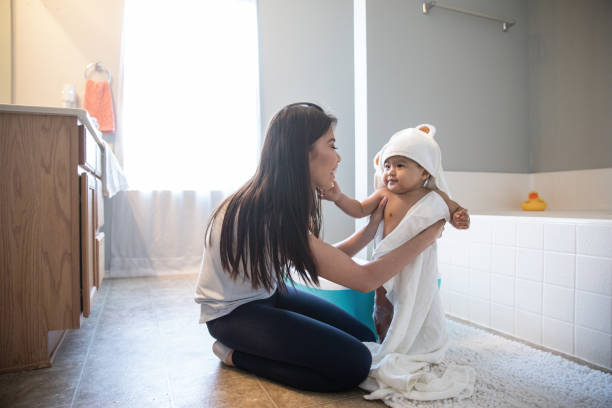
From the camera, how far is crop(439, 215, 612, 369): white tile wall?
1298mm

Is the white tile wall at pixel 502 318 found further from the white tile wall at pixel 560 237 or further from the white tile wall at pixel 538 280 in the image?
the white tile wall at pixel 560 237

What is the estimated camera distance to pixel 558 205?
8.29ft

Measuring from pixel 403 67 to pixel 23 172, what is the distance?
188 cm

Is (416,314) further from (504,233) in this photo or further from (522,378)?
(504,233)

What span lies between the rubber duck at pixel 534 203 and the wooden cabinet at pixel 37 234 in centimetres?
248

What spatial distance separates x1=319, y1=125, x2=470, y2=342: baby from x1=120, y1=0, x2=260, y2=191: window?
178cm

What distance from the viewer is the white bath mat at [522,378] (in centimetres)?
104

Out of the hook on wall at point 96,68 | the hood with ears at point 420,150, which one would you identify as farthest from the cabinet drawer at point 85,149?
the hook on wall at point 96,68

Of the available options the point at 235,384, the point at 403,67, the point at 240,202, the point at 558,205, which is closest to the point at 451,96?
the point at 403,67

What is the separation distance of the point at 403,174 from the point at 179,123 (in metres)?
2.03

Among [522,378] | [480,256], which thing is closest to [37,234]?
[522,378]

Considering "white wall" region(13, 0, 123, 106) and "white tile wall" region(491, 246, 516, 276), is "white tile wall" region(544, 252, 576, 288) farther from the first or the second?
"white wall" region(13, 0, 123, 106)

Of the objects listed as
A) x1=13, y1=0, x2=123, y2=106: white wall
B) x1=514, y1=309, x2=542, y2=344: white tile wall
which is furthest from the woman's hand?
x1=13, y1=0, x2=123, y2=106: white wall

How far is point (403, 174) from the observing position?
132cm
